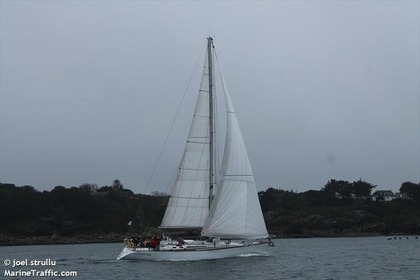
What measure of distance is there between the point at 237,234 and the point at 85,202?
63183 millimetres

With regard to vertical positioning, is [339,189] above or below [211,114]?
above

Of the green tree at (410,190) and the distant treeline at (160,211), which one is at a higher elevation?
Answer: the green tree at (410,190)

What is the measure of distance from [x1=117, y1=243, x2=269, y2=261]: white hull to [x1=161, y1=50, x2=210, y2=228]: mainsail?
226 cm

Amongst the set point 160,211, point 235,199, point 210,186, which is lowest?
point 235,199

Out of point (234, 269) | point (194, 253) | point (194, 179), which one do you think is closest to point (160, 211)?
point (194, 179)

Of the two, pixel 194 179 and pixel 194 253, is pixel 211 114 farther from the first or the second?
pixel 194 253

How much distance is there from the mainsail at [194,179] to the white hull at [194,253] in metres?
2.26

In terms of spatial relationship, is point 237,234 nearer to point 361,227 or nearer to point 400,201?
point 361,227

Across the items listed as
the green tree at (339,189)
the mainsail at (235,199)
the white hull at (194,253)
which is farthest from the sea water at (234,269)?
the green tree at (339,189)

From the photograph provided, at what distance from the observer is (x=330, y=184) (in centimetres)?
12800

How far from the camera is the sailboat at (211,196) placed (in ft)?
131

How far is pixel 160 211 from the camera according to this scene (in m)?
97.5

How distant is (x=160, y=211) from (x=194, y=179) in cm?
5681

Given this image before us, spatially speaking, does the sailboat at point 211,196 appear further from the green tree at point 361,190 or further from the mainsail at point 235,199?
the green tree at point 361,190
